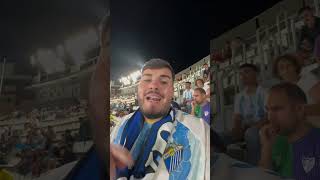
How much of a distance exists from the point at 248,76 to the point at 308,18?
629mm

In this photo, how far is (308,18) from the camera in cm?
282

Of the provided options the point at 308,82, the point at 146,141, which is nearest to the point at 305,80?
the point at 308,82

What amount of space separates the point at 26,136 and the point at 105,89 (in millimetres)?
706

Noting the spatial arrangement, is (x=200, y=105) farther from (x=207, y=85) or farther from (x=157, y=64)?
(x=157, y=64)

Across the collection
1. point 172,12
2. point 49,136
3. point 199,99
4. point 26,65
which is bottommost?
point 49,136

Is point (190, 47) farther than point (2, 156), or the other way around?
point (190, 47)

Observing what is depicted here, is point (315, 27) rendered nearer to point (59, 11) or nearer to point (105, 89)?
point (105, 89)

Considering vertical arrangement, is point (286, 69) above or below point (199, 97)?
above

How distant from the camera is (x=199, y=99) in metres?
3.04

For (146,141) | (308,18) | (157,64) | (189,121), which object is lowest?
(146,141)

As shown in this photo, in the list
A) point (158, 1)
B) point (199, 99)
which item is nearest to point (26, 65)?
point (158, 1)

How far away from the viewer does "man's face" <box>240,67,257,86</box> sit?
2.99m

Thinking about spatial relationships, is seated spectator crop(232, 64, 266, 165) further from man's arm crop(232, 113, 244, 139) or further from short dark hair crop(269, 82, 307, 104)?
short dark hair crop(269, 82, 307, 104)

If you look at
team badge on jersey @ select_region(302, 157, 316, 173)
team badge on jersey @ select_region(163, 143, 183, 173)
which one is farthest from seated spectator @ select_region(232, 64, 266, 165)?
team badge on jersey @ select_region(163, 143, 183, 173)
